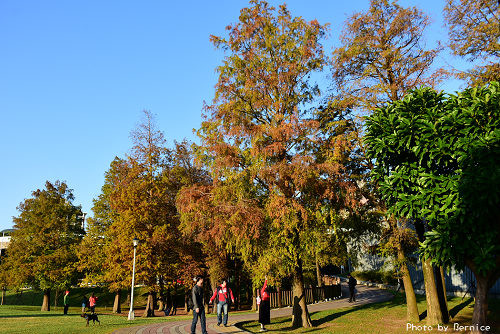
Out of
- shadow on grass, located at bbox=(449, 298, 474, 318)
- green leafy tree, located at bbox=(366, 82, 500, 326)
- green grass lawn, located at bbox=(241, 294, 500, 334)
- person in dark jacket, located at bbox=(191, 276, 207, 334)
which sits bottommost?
green grass lawn, located at bbox=(241, 294, 500, 334)

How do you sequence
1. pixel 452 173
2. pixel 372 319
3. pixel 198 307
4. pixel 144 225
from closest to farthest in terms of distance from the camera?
pixel 198 307
pixel 452 173
pixel 372 319
pixel 144 225

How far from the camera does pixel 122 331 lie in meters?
13.5

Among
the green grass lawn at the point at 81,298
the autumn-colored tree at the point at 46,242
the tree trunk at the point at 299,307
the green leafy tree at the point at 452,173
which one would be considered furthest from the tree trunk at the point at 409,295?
the green grass lawn at the point at 81,298

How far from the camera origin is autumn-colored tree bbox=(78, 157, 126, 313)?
30.7m

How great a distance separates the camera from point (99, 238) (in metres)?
32.8

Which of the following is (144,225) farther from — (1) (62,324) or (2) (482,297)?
(2) (482,297)

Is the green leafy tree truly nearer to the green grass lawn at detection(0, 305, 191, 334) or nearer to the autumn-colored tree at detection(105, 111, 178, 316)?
the green grass lawn at detection(0, 305, 191, 334)

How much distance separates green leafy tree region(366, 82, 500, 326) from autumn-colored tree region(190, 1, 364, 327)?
135 inches

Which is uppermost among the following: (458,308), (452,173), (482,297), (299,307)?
(452,173)

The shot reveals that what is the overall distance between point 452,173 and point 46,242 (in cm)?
3545

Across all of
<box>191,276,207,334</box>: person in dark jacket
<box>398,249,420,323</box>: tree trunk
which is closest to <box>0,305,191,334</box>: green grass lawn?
<box>191,276,207,334</box>: person in dark jacket

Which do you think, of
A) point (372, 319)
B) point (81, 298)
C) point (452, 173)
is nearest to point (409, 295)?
point (372, 319)

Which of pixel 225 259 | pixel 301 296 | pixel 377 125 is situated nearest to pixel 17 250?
pixel 225 259

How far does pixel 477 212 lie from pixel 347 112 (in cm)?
867
